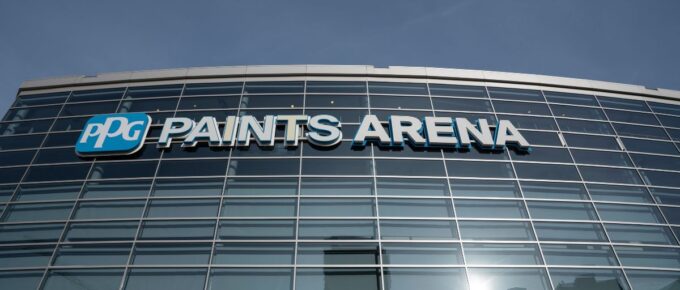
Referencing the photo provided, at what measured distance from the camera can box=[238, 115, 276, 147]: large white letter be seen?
19.1m

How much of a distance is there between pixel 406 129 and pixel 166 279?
39.8 ft

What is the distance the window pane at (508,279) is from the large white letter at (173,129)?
46.7 ft

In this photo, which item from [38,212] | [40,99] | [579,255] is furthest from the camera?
[40,99]

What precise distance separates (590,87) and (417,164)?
1313 centimetres

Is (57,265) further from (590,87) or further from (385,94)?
(590,87)

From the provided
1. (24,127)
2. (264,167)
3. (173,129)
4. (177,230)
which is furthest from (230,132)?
(24,127)

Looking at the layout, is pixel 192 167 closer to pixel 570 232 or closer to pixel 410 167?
pixel 410 167

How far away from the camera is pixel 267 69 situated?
23.3m

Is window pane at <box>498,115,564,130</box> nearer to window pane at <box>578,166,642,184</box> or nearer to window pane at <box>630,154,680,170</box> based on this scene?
window pane at <box>578,166,642,184</box>

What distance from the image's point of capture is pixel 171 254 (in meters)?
15.5

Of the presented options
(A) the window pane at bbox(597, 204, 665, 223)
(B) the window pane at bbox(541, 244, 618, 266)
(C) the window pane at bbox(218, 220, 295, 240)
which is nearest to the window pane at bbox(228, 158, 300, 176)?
(C) the window pane at bbox(218, 220, 295, 240)

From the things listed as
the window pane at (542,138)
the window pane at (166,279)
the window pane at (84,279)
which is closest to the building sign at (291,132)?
the window pane at (542,138)

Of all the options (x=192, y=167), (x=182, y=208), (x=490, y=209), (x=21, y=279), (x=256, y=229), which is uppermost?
(x=192, y=167)

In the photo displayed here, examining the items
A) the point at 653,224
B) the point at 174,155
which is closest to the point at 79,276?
the point at 174,155
